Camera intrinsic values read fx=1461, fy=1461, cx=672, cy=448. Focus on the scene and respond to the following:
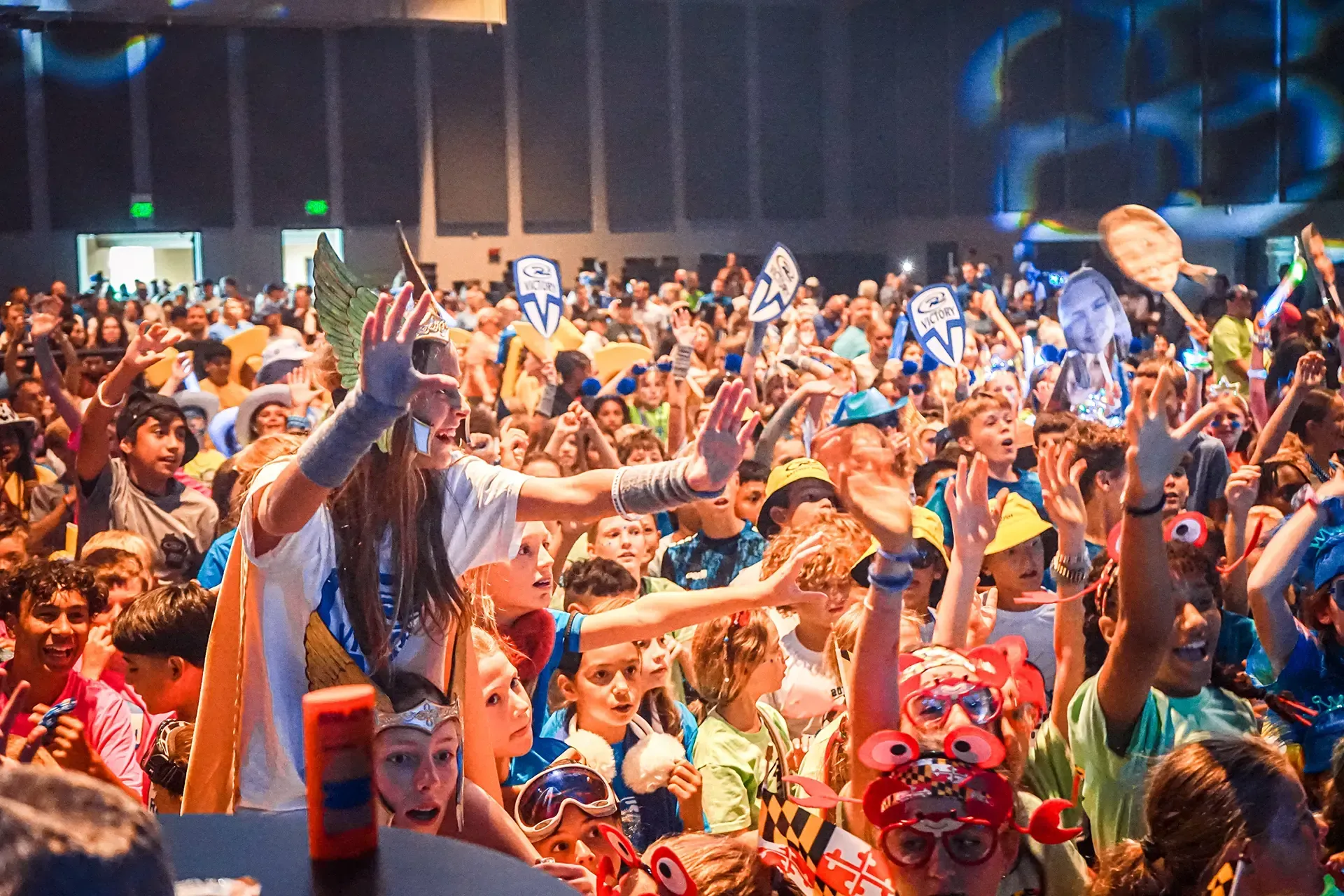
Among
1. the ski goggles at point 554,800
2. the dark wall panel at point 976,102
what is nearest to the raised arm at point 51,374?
the ski goggles at point 554,800

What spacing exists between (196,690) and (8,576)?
0.71m

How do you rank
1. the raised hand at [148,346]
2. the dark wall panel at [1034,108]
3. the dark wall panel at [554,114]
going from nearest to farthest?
the raised hand at [148,346] < the dark wall panel at [1034,108] < the dark wall panel at [554,114]

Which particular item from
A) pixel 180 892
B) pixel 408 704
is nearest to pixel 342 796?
pixel 180 892

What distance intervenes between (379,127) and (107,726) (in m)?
23.0

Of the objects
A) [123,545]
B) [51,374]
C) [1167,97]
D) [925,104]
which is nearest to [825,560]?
[123,545]

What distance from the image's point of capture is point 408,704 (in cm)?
249

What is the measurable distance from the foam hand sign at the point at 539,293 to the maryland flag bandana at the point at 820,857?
5.62 meters

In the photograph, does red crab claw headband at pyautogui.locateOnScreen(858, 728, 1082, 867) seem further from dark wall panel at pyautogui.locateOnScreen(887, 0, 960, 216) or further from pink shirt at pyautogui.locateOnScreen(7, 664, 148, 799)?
dark wall panel at pyautogui.locateOnScreen(887, 0, 960, 216)

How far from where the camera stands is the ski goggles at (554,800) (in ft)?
9.50

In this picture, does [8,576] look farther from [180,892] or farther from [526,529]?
[180,892]

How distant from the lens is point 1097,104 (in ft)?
69.5

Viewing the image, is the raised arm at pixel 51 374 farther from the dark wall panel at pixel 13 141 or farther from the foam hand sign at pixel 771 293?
the dark wall panel at pixel 13 141

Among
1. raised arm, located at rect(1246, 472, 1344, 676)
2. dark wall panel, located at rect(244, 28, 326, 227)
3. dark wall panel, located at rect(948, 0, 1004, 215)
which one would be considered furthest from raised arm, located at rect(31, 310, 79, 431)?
dark wall panel, located at rect(244, 28, 326, 227)

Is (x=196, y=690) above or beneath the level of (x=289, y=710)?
beneath
